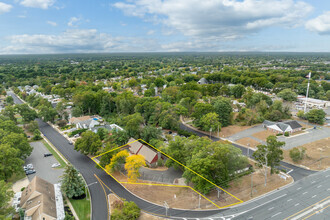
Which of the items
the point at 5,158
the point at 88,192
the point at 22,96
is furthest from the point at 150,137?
the point at 22,96

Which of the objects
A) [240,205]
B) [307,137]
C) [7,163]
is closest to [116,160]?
[7,163]

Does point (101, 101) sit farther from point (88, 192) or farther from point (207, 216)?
point (207, 216)

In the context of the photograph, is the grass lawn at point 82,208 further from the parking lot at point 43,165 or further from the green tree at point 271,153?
the green tree at point 271,153

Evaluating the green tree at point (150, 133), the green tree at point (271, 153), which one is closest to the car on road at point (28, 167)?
the green tree at point (150, 133)

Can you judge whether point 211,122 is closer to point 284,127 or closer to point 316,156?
point 284,127

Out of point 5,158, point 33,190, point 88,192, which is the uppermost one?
point 5,158

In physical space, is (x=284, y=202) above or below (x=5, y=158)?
below

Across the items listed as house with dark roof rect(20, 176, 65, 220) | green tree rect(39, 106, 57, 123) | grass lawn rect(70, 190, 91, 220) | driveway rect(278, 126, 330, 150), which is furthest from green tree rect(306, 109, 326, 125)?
green tree rect(39, 106, 57, 123)

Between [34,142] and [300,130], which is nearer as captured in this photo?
[34,142]
